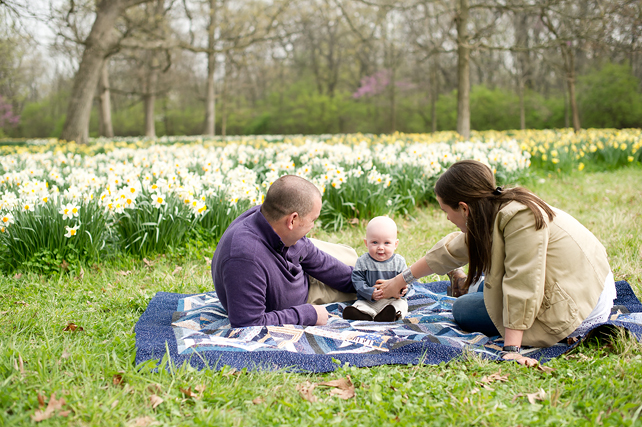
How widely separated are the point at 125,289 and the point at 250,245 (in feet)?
4.90

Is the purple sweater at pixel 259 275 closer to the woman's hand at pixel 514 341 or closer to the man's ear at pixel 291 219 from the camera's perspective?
the man's ear at pixel 291 219

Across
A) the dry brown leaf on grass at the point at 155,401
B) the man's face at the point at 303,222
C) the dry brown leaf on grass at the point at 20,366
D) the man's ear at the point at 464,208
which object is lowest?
the dry brown leaf on grass at the point at 155,401

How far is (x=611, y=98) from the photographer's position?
22125 mm

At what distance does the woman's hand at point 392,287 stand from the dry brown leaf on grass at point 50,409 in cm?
178

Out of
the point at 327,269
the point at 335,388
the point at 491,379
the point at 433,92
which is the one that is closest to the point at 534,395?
the point at 491,379

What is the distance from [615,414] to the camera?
5.65 feet

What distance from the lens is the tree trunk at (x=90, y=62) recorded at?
12047mm

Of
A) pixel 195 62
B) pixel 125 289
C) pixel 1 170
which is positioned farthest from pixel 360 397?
pixel 195 62

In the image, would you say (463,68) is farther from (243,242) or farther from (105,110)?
(105,110)

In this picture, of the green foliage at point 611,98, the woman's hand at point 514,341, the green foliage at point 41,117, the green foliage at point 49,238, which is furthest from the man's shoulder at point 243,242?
the green foliage at point 41,117

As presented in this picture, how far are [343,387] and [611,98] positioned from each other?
82.2 feet

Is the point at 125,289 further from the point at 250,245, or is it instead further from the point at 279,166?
the point at 279,166

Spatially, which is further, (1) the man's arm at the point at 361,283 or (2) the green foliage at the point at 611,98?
(2) the green foliage at the point at 611,98

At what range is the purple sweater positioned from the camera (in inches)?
97.7
